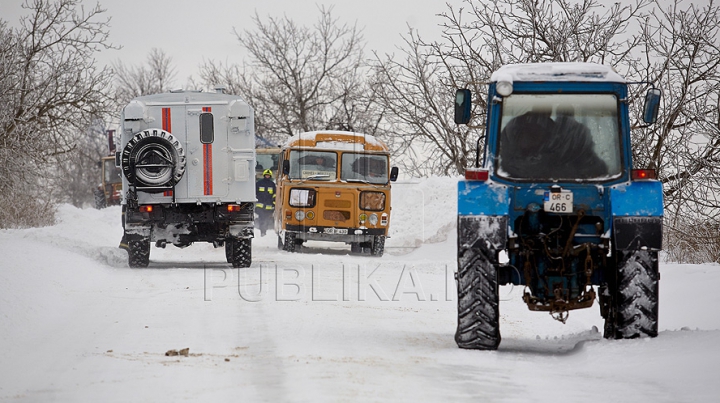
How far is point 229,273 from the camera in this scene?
629 inches

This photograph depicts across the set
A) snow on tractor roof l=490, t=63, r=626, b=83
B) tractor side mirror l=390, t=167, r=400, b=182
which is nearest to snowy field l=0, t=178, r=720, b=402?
snow on tractor roof l=490, t=63, r=626, b=83

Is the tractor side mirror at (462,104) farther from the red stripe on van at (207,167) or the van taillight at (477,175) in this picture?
the red stripe on van at (207,167)

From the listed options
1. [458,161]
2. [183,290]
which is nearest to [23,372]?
[183,290]

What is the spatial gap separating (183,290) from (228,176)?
4.41 meters

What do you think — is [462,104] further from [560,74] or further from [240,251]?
[240,251]

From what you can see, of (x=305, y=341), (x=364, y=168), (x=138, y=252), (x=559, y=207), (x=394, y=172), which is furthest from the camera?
(x=364, y=168)

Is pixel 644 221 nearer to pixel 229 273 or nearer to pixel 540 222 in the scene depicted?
pixel 540 222

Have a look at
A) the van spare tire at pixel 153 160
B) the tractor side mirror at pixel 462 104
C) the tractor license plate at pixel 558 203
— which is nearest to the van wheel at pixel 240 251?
the van spare tire at pixel 153 160

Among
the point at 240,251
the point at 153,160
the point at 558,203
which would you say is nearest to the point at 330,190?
the point at 240,251

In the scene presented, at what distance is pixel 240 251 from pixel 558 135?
30.6ft

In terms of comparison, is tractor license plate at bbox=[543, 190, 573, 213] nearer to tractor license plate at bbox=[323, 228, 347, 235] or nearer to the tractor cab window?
the tractor cab window

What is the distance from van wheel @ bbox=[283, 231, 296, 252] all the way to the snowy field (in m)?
5.63

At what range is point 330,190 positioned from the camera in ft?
72.2

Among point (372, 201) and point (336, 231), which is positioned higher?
point (372, 201)
